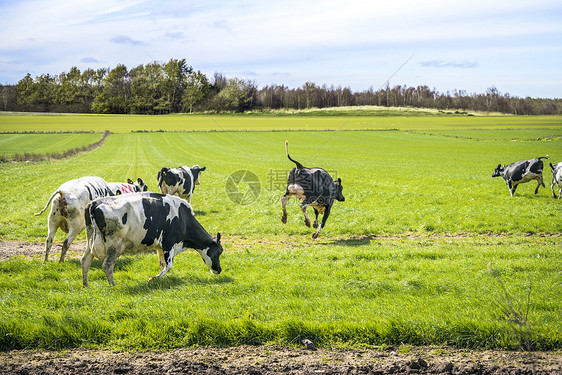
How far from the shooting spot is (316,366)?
610 centimetres

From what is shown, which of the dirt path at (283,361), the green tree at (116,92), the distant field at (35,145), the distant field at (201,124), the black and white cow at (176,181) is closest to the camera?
the dirt path at (283,361)

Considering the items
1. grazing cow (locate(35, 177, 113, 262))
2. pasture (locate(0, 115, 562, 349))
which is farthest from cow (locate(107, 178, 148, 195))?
pasture (locate(0, 115, 562, 349))

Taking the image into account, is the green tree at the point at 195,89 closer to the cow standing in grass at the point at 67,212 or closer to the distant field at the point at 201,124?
the distant field at the point at 201,124

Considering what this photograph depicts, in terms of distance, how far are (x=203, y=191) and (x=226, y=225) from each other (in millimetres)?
9485

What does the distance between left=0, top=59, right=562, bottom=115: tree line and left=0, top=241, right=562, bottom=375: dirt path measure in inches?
3683

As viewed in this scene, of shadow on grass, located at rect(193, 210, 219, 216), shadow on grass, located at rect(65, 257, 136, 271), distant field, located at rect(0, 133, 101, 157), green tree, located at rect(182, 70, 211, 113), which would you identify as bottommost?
shadow on grass, located at rect(193, 210, 219, 216)

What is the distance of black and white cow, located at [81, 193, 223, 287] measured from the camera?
29.2 ft

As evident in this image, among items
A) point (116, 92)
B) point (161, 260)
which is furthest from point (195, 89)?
point (161, 260)

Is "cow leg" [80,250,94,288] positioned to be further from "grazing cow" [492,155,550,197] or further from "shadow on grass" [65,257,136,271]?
"grazing cow" [492,155,550,197]

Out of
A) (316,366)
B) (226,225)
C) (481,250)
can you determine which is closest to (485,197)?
(481,250)

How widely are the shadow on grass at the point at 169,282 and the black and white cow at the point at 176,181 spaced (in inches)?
391

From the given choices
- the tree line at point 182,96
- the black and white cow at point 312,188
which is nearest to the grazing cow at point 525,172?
the black and white cow at point 312,188

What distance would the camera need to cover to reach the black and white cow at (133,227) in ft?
29.2

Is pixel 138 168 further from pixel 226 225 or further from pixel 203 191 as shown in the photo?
pixel 226 225
